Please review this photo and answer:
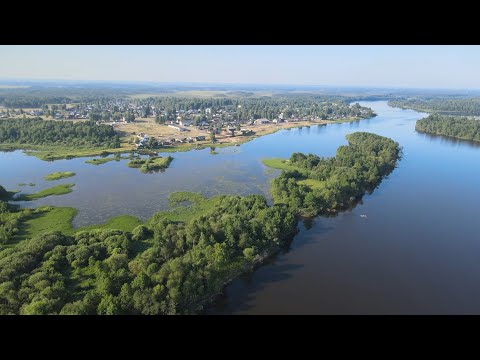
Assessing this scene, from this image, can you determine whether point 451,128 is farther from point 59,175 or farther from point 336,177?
point 59,175

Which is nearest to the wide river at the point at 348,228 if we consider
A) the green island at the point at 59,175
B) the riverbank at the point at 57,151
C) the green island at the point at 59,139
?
the green island at the point at 59,175

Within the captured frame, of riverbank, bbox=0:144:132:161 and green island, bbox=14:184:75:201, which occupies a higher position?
riverbank, bbox=0:144:132:161

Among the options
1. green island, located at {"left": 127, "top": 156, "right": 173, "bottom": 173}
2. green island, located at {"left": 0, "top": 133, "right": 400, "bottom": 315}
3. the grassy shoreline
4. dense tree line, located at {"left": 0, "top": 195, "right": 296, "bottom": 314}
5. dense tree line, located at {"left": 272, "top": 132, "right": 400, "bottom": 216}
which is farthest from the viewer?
the grassy shoreline

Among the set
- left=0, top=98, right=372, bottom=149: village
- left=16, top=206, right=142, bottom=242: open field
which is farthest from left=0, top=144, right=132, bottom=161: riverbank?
left=16, top=206, right=142, bottom=242: open field

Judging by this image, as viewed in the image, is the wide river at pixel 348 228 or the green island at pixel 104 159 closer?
the wide river at pixel 348 228

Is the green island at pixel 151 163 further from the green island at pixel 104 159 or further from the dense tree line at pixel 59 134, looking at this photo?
the dense tree line at pixel 59 134

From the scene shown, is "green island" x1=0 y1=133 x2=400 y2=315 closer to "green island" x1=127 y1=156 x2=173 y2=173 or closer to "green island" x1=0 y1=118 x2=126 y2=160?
"green island" x1=127 y1=156 x2=173 y2=173
